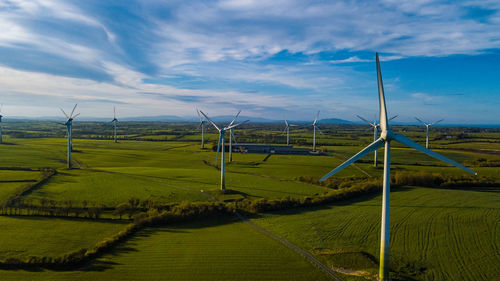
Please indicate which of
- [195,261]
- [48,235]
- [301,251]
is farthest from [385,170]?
[48,235]

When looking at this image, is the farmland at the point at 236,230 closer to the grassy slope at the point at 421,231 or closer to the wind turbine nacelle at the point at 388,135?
the grassy slope at the point at 421,231

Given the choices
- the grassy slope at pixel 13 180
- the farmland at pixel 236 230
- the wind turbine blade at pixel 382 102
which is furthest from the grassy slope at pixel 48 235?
the wind turbine blade at pixel 382 102

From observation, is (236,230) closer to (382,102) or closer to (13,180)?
(382,102)

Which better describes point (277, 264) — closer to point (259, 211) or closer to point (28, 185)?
point (259, 211)

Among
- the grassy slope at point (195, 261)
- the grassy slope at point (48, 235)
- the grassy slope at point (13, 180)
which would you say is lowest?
the grassy slope at point (195, 261)

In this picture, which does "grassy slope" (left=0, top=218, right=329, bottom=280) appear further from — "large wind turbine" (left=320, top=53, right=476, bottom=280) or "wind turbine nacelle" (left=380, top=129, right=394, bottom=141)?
"wind turbine nacelle" (left=380, top=129, right=394, bottom=141)

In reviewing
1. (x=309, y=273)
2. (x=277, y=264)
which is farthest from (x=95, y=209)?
(x=309, y=273)
